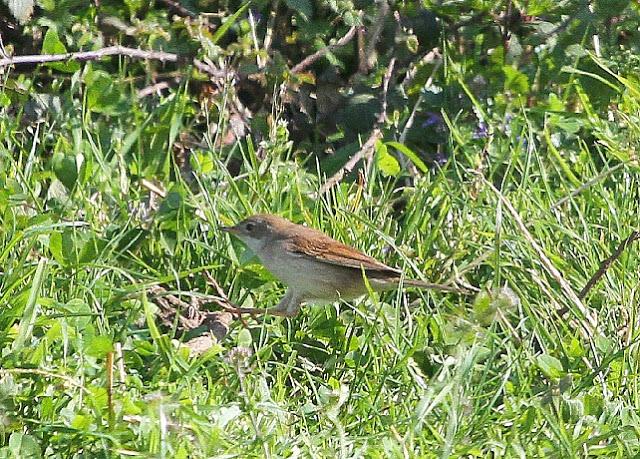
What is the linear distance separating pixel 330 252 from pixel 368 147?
128 centimetres

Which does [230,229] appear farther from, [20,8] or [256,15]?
[256,15]

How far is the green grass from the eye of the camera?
402 cm

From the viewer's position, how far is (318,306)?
5.30m

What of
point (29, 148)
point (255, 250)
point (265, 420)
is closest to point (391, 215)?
point (255, 250)

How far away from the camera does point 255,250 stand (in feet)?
17.3

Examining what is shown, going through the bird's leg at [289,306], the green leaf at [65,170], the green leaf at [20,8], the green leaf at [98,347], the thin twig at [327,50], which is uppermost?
the green leaf at [20,8]

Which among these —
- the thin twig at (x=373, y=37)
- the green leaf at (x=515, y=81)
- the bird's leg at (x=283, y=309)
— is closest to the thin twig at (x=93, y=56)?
the thin twig at (x=373, y=37)

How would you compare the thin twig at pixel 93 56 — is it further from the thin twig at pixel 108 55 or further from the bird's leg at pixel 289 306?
the bird's leg at pixel 289 306

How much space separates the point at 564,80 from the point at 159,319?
2619 mm

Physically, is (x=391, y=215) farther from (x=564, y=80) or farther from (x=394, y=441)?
(x=394, y=441)

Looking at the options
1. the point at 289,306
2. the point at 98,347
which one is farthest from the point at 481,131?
the point at 98,347

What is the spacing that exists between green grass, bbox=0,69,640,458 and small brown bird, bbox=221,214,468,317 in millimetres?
94

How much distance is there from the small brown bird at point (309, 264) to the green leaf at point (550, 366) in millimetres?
596

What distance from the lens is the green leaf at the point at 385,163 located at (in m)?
6.25
